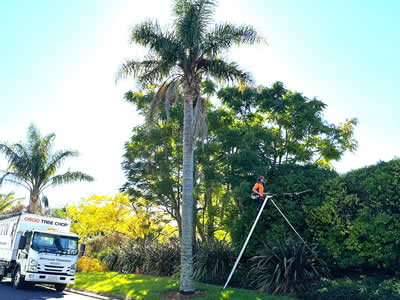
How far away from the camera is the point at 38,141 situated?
26109 millimetres

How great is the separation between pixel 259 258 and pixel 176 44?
9.17 m

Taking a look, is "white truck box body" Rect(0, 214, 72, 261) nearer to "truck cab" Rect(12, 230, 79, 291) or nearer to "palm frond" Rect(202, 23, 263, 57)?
"truck cab" Rect(12, 230, 79, 291)

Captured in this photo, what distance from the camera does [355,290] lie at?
435 inches

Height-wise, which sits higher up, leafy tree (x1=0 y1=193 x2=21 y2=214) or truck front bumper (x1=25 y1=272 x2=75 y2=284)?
leafy tree (x1=0 y1=193 x2=21 y2=214)

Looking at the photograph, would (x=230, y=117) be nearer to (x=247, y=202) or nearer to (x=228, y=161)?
(x=228, y=161)

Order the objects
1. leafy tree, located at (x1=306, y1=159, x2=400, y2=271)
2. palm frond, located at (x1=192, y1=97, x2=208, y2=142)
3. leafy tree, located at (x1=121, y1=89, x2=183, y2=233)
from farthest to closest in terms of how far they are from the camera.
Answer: leafy tree, located at (x1=121, y1=89, x2=183, y2=233) < palm frond, located at (x1=192, y1=97, x2=208, y2=142) < leafy tree, located at (x1=306, y1=159, x2=400, y2=271)

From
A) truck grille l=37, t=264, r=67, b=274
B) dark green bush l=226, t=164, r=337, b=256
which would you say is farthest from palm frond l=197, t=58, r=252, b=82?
truck grille l=37, t=264, r=67, b=274

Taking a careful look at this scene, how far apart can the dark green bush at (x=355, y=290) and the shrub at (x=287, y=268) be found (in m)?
0.64

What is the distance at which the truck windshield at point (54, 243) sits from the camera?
51.2 ft

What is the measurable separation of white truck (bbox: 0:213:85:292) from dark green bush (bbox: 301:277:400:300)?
10.2 meters

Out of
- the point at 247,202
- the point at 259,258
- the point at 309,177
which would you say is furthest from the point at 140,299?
the point at 309,177

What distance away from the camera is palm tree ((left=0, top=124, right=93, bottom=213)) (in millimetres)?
25055

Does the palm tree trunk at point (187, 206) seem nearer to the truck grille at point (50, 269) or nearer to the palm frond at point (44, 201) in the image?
the truck grille at point (50, 269)

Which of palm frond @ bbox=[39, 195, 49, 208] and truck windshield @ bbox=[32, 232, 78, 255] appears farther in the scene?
palm frond @ bbox=[39, 195, 49, 208]
